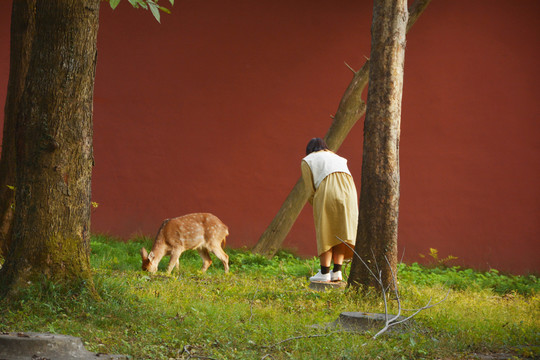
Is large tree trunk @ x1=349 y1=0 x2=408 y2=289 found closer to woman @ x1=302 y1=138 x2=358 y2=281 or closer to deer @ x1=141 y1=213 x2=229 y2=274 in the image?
woman @ x1=302 y1=138 x2=358 y2=281

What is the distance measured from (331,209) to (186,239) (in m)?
2.04

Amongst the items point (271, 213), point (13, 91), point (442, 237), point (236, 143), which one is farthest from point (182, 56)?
point (442, 237)

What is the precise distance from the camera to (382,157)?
6.10 meters

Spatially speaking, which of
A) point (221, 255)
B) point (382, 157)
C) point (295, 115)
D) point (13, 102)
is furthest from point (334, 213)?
point (13, 102)

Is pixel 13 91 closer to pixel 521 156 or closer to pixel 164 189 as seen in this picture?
pixel 164 189

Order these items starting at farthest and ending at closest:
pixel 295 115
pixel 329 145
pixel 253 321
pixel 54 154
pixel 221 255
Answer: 1. pixel 295 115
2. pixel 329 145
3. pixel 221 255
4. pixel 253 321
5. pixel 54 154

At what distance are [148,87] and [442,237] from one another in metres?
5.24

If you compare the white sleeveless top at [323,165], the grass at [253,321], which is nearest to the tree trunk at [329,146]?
the white sleeveless top at [323,165]

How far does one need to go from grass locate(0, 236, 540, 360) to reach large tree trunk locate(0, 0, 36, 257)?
133 centimetres

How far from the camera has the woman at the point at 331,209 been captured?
7199 mm

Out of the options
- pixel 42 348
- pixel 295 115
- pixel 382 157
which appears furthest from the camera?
pixel 295 115

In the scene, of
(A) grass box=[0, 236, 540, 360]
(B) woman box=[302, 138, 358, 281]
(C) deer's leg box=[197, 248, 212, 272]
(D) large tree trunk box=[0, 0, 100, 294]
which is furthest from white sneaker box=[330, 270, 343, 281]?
(D) large tree trunk box=[0, 0, 100, 294]

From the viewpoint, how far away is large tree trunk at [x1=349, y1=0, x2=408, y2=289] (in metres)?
6.05

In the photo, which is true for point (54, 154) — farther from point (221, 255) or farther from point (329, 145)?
point (329, 145)
